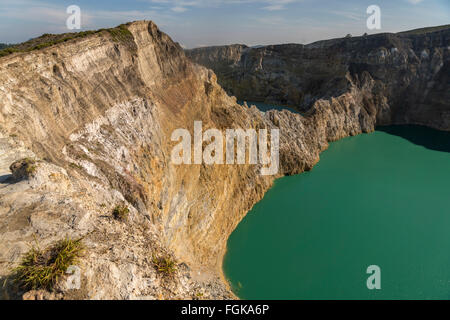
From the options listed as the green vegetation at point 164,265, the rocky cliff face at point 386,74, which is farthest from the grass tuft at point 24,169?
the rocky cliff face at point 386,74

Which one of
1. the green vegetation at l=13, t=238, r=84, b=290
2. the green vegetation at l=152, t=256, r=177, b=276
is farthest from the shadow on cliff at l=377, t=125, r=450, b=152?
the green vegetation at l=13, t=238, r=84, b=290

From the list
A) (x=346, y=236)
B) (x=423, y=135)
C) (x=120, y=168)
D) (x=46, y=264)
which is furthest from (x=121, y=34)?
(x=423, y=135)

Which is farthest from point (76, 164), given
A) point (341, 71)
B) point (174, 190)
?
point (341, 71)

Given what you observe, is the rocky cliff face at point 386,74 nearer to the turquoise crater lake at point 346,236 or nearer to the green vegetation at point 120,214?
the turquoise crater lake at point 346,236

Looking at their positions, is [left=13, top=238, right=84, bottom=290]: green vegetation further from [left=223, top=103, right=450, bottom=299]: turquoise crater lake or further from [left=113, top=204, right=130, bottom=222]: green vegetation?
[left=223, top=103, right=450, bottom=299]: turquoise crater lake

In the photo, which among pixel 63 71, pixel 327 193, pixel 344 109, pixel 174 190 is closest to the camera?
pixel 63 71

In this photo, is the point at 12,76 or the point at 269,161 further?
the point at 269,161
